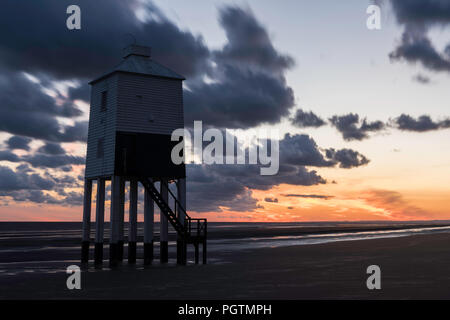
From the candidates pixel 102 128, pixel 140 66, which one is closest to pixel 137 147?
pixel 102 128

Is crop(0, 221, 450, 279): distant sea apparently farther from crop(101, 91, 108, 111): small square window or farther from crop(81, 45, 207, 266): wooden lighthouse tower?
crop(101, 91, 108, 111): small square window

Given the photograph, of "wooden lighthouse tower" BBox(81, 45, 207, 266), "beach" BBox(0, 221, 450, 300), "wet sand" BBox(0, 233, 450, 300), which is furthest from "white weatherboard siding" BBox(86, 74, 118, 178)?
"wet sand" BBox(0, 233, 450, 300)

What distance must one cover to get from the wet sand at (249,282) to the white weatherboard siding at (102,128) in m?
6.43

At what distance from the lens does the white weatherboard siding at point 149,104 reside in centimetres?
3180

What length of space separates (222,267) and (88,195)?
1104cm

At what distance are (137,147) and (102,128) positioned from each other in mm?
2862

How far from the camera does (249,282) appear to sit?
75.5ft

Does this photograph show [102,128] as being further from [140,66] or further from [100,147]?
[140,66]

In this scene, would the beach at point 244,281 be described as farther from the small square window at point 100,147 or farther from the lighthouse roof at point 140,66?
the lighthouse roof at point 140,66
